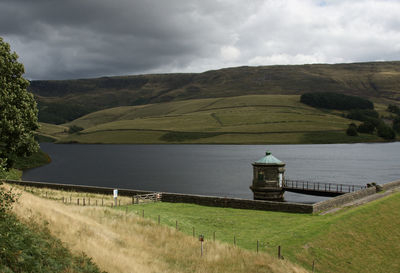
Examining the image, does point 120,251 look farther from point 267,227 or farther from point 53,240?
point 267,227

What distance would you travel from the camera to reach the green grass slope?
2870 cm

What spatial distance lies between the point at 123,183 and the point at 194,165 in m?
37.1

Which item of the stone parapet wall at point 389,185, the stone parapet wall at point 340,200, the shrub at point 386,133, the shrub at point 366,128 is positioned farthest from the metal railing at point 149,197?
the shrub at point 386,133

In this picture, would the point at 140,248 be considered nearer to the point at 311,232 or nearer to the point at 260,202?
the point at 311,232

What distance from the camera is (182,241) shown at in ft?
91.4

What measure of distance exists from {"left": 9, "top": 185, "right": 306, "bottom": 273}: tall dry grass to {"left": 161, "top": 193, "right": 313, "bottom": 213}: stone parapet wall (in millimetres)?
15304

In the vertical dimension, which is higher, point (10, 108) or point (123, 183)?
point (10, 108)

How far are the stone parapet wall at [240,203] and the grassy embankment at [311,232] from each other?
4.46 ft

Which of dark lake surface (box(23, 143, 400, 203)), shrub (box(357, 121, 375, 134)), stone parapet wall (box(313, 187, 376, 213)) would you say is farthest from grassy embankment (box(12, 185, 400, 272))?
shrub (box(357, 121, 375, 134))

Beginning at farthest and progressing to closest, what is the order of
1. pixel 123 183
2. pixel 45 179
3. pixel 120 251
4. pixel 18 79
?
pixel 45 179, pixel 123 183, pixel 18 79, pixel 120 251

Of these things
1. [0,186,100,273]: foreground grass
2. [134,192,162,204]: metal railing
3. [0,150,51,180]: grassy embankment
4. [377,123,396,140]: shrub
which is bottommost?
[0,150,51,180]: grassy embankment

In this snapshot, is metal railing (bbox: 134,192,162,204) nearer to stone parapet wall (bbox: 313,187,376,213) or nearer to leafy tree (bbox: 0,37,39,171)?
leafy tree (bbox: 0,37,39,171)

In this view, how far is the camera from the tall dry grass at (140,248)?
67.9 feet

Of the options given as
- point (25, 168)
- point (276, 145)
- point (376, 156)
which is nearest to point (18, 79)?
point (25, 168)
